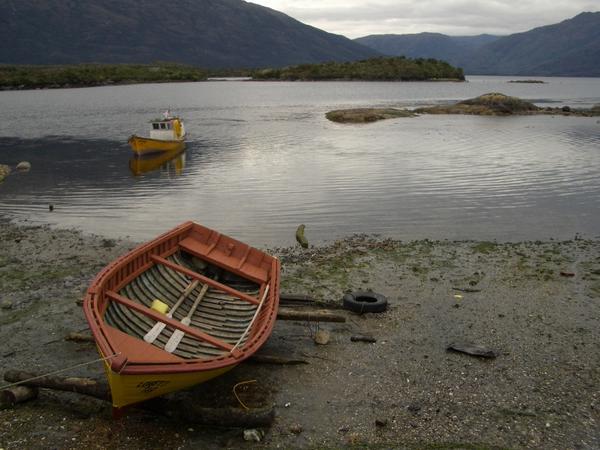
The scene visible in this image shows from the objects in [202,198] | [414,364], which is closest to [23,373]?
[414,364]

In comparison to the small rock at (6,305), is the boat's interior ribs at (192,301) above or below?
Result: above

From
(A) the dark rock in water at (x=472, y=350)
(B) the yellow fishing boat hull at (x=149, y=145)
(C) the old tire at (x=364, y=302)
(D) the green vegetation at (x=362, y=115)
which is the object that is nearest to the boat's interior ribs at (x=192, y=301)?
(C) the old tire at (x=364, y=302)

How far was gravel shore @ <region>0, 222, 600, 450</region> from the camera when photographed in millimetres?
10055

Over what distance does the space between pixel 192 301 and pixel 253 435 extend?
200 inches

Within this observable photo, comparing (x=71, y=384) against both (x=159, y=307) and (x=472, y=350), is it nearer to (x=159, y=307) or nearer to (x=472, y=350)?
(x=159, y=307)

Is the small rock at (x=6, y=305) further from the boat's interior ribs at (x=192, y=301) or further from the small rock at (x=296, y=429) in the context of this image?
the small rock at (x=296, y=429)

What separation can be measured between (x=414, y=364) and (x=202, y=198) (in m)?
21.0

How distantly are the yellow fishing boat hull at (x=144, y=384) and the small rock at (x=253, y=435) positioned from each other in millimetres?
1303

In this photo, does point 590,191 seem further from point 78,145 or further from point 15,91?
point 15,91

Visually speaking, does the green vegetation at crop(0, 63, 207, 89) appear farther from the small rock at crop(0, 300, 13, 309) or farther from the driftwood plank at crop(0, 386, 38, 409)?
the driftwood plank at crop(0, 386, 38, 409)

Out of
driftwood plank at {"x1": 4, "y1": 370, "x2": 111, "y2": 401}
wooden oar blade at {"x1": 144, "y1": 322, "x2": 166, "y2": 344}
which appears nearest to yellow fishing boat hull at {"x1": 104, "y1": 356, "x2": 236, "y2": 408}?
driftwood plank at {"x1": 4, "y1": 370, "x2": 111, "y2": 401}

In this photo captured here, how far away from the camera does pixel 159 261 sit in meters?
14.4

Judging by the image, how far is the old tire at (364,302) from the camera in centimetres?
1517

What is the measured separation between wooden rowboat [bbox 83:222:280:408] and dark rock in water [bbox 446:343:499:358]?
15.6 ft
